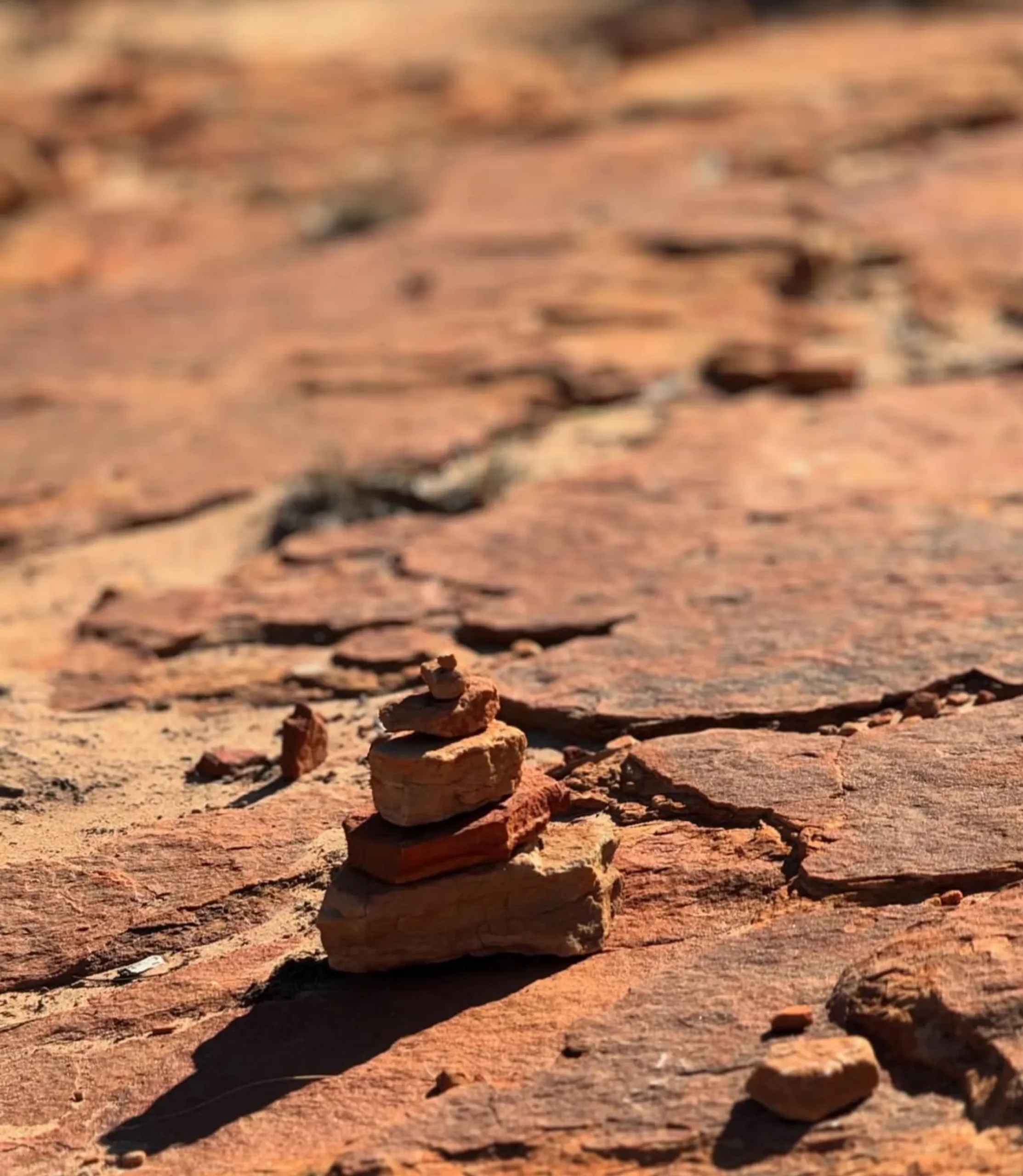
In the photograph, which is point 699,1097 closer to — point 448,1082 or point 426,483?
point 448,1082

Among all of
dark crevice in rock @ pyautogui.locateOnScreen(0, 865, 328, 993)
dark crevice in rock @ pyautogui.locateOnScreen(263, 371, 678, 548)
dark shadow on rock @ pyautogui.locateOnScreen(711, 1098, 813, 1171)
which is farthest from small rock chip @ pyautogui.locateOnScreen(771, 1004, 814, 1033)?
dark crevice in rock @ pyautogui.locateOnScreen(263, 371, 678, 548)

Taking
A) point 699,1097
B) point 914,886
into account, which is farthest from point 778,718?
point 699,1097

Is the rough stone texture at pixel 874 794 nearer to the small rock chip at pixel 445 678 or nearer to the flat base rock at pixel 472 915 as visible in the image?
the flat base rock at pixel 472 915

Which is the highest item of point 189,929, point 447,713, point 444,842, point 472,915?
point 447,713

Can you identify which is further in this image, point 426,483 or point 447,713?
point 426,483

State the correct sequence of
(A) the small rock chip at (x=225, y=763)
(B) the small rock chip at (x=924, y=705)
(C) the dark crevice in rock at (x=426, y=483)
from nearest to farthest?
(B) the small rock chip at (x=924, y=705) < (A) the small rock chip at (x=225, y=763) < (C) the dark crevice in rock at (x=426, y=483)

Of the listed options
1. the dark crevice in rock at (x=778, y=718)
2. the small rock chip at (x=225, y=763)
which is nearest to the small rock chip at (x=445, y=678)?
the dark crevice in rock at (x=778, y=718)

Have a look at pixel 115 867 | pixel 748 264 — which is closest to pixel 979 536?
pixel 115 867
